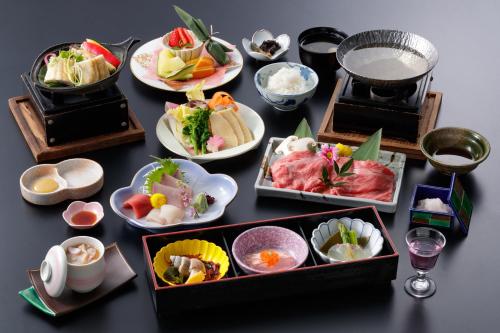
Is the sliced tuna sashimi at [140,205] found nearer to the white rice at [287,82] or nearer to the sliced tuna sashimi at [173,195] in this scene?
the sliced tuna sashimi at [173,195]

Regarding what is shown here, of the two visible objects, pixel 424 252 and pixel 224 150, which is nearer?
pixel 424 252

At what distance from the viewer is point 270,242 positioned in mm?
3680

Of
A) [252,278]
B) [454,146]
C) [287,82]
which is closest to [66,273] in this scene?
[252,278]

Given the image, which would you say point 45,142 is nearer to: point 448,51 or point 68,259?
point 68,259

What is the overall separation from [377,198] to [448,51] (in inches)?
57.6

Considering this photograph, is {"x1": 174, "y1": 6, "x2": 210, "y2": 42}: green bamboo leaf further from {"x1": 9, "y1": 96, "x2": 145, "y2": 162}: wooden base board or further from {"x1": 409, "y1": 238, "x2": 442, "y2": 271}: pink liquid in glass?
{"x1": 409, "y1": 238, "x2": 442, "y2": 271}: pink liquid in glass

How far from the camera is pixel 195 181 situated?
4.05 metres

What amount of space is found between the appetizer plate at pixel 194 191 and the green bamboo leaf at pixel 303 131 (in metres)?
0.50

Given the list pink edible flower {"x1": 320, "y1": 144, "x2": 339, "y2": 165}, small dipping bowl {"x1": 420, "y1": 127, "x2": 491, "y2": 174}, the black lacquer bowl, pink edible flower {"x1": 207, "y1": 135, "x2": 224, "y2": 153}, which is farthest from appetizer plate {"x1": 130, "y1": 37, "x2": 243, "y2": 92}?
small dipping bowl {"x1": 420, "y1": 127, "x2": 491, "y2": 174}

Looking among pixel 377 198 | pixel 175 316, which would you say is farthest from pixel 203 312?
pixel 377 198

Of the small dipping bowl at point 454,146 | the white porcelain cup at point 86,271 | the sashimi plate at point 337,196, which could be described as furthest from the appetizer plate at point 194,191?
the small dipping bowl at point 454,146

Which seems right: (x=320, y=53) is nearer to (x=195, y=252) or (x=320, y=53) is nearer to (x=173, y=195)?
(x=173, y=195)

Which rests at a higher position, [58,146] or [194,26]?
[194,26]

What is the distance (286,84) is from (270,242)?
3.74 ft
